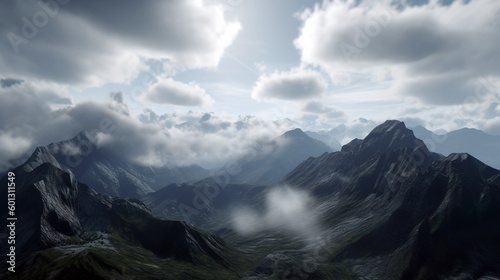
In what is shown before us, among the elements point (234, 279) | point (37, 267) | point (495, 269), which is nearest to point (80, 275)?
point (37, 267)

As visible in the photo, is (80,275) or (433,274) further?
(433,274)

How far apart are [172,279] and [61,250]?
7974cm

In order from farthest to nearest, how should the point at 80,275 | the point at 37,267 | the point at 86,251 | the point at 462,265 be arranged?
1. the point at 462,265
2. the point at 86,251
3. the point at 37,267
4. the point at 80,275

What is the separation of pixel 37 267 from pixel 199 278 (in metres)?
93.8

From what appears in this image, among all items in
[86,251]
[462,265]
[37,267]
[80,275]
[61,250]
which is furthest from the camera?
[462,265]

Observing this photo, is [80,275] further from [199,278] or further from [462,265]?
[462,265]

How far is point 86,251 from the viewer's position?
171375mm

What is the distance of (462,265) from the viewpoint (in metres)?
200

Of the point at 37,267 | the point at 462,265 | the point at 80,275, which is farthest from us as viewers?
the point at 462,265

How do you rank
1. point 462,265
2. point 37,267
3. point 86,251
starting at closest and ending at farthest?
point 37,267 < point 86,251 < point 462,265

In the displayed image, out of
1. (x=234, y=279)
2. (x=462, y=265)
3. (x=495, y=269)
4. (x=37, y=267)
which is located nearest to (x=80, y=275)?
(x=37, y=267)

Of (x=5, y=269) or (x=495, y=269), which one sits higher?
(x=5, y=269)

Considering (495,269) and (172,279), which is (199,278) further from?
(495,269)

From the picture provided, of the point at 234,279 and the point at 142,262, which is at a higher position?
the point at 142,262
